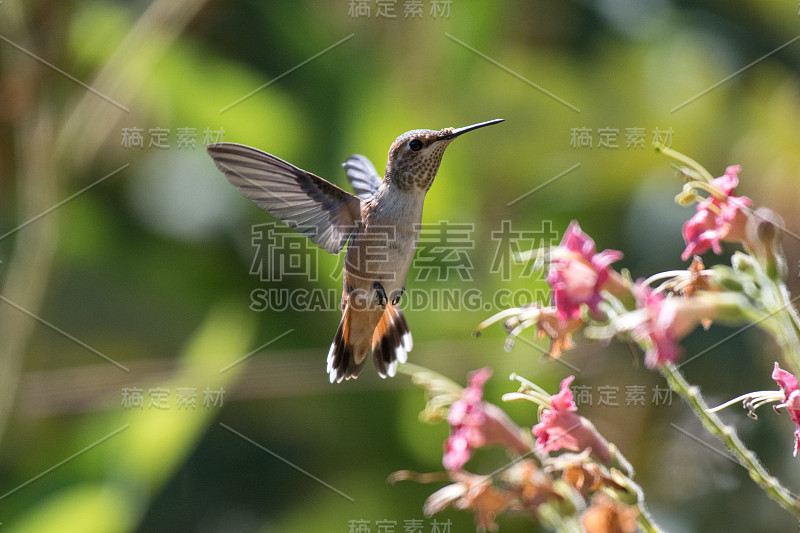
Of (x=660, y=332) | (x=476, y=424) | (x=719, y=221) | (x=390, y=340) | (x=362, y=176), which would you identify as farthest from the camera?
(x=362, y=176)

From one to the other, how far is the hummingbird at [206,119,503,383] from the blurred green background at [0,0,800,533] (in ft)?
2.23

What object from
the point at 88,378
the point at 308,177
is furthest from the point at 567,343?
the point at 88,378

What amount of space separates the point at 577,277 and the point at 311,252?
5.60 feet

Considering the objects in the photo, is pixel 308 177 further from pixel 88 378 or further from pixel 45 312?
pixel 45 312

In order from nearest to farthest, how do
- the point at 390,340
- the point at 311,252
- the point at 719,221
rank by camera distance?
the point at 719,221
the point at 390,340
the point at 311,252

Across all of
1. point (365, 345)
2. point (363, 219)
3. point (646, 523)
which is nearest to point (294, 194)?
point (363, 219)

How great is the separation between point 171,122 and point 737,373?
2095mm

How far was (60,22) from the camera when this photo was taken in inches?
104

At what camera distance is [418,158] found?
1.76m

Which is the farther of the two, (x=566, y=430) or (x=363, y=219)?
(x=363, y=219)

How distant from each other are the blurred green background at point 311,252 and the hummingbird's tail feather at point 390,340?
59 cm

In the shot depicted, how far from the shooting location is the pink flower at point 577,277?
3.35ft

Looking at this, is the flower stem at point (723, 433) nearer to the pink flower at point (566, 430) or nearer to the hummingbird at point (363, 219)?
the pink flower at point (566, 430)

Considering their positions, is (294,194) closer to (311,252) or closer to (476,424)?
(476,424)
